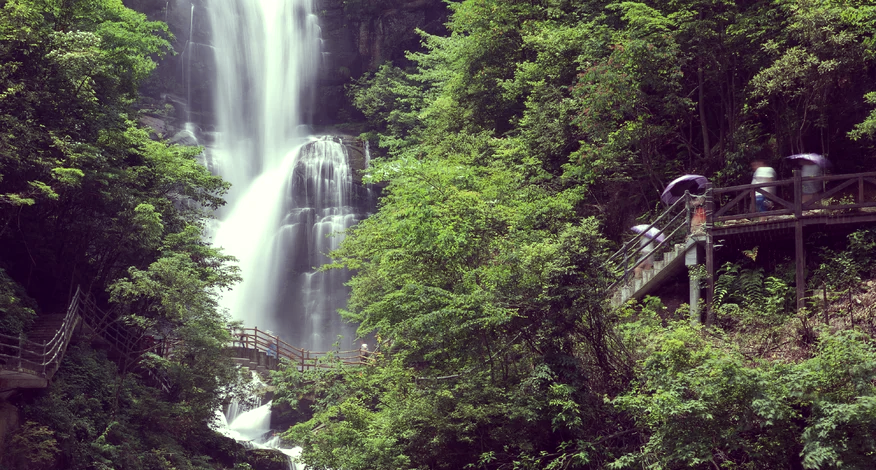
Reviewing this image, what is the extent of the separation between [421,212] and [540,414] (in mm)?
4830

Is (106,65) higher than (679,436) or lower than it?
higher

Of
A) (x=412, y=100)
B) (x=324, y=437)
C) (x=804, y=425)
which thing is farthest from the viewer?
(x=412, y=100)

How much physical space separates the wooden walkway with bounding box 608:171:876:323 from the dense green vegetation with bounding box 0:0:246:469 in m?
10.5

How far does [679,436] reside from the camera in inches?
462

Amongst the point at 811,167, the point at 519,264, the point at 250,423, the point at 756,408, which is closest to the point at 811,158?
the point at 811,167

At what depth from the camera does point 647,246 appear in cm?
1755

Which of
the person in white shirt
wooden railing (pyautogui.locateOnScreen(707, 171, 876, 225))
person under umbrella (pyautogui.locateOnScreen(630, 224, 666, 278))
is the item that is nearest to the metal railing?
person under umbrella (pyautogui.locateOnScreen(630, 224, 666, 278))

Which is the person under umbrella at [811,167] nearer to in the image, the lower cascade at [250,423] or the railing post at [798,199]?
the railing post at [798,199]

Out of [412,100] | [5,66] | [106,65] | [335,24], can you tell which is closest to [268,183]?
[412,100]

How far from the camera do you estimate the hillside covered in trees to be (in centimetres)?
1256

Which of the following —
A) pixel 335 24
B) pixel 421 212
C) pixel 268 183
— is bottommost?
pixel 421 212

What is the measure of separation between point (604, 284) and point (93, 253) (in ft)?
46.6

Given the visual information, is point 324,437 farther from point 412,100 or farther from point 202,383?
point 412,100

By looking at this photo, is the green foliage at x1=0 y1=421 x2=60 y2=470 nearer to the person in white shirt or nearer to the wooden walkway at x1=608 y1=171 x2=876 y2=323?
the wooden walkway at x1=608 y1=171 x2=876 y2=323
